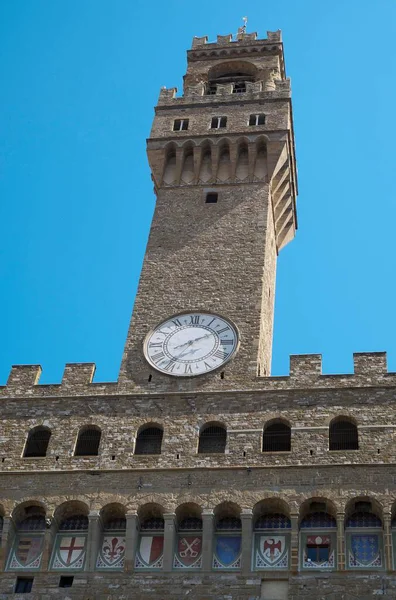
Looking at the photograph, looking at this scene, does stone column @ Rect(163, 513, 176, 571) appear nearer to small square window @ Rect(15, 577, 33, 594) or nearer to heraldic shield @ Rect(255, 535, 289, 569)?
heraldic shield @ Rect(255, 535, 289, 569)

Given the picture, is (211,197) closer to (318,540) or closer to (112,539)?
(112,539)

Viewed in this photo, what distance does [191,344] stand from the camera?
29547 mm

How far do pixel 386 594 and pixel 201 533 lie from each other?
468 centimetres

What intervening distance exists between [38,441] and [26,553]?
3.41 m

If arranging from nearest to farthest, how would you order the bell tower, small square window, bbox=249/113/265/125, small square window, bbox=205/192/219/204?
1. the bell tower
2. small square window, bbox=205/192/219/204
3. small square window, bbox=249/113/265/125

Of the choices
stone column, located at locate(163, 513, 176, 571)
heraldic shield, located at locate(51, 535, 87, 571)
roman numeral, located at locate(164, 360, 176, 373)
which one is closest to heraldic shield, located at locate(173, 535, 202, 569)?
stone column, located at locate(163, 513, 176, 571)

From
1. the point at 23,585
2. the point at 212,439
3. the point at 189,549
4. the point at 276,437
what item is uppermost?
the point at 276,437

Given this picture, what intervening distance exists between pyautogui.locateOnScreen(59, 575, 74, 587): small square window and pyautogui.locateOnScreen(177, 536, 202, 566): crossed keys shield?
2.63 meters

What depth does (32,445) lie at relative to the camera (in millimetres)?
27797

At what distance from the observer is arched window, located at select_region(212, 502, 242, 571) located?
2445 cm

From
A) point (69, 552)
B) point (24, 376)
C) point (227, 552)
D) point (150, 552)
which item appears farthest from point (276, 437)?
point (24, 376)

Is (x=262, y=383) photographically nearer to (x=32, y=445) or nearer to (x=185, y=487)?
(x=185, y=487)

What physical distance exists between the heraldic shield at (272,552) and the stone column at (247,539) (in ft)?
0.79

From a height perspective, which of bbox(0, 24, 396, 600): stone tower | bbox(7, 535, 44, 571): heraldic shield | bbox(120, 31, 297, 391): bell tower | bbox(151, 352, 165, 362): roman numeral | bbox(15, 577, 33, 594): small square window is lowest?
bbox(15, 577, 33, 594): small square window
